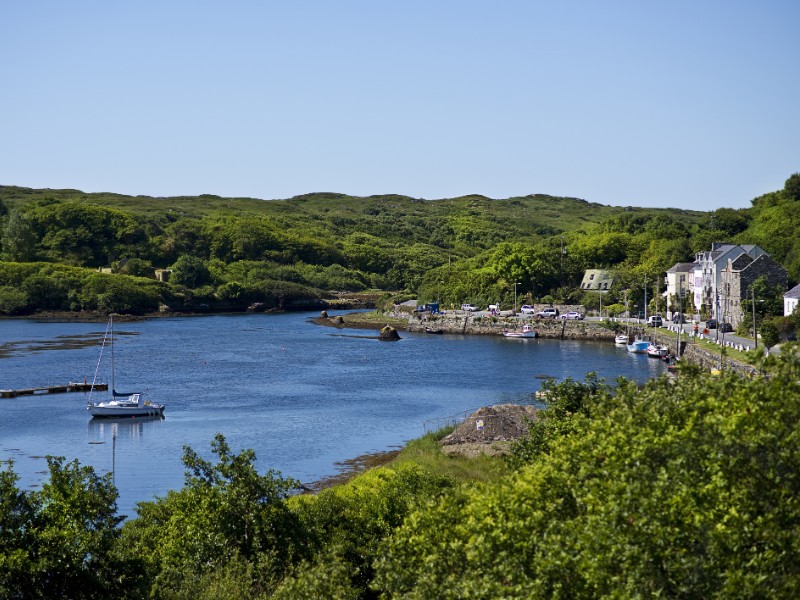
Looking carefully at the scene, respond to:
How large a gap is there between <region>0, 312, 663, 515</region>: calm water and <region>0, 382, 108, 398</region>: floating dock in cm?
112

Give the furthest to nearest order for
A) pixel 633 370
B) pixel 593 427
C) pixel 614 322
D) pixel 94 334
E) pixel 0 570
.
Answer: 1. pixel 94 334
2. pixel 614 322
3. pixel 633 370
4. pixel 593 427
5. pixel 0 570

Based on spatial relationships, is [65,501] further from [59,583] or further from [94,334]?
[94,334]

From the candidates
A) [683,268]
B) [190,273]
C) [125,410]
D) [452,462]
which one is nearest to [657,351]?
[683,268]

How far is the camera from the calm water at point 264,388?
48.2 metres

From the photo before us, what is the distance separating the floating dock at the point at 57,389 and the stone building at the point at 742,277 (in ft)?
164

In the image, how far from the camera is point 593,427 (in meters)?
21.9

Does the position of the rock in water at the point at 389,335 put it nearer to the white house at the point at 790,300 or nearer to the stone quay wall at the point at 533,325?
the stone quay wall at the point at 533,325

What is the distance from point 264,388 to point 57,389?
13.5 metres

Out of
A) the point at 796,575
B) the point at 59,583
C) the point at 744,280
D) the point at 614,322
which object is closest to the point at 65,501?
the point at 59,583

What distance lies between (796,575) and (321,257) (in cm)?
18148

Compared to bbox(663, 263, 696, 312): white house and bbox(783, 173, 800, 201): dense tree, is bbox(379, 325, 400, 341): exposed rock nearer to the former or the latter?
bbox(663, 263, 696, 312): white house

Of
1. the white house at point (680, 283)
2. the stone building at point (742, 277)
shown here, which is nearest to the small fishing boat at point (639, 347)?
the stone building at point (742, 277)

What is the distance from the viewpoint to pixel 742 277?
286 ft

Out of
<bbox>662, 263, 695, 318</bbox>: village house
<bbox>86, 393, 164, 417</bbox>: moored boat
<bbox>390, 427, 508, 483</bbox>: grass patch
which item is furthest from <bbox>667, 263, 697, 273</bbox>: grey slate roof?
<bbox>390, 427, 508, 483</bbox>: grass patch
